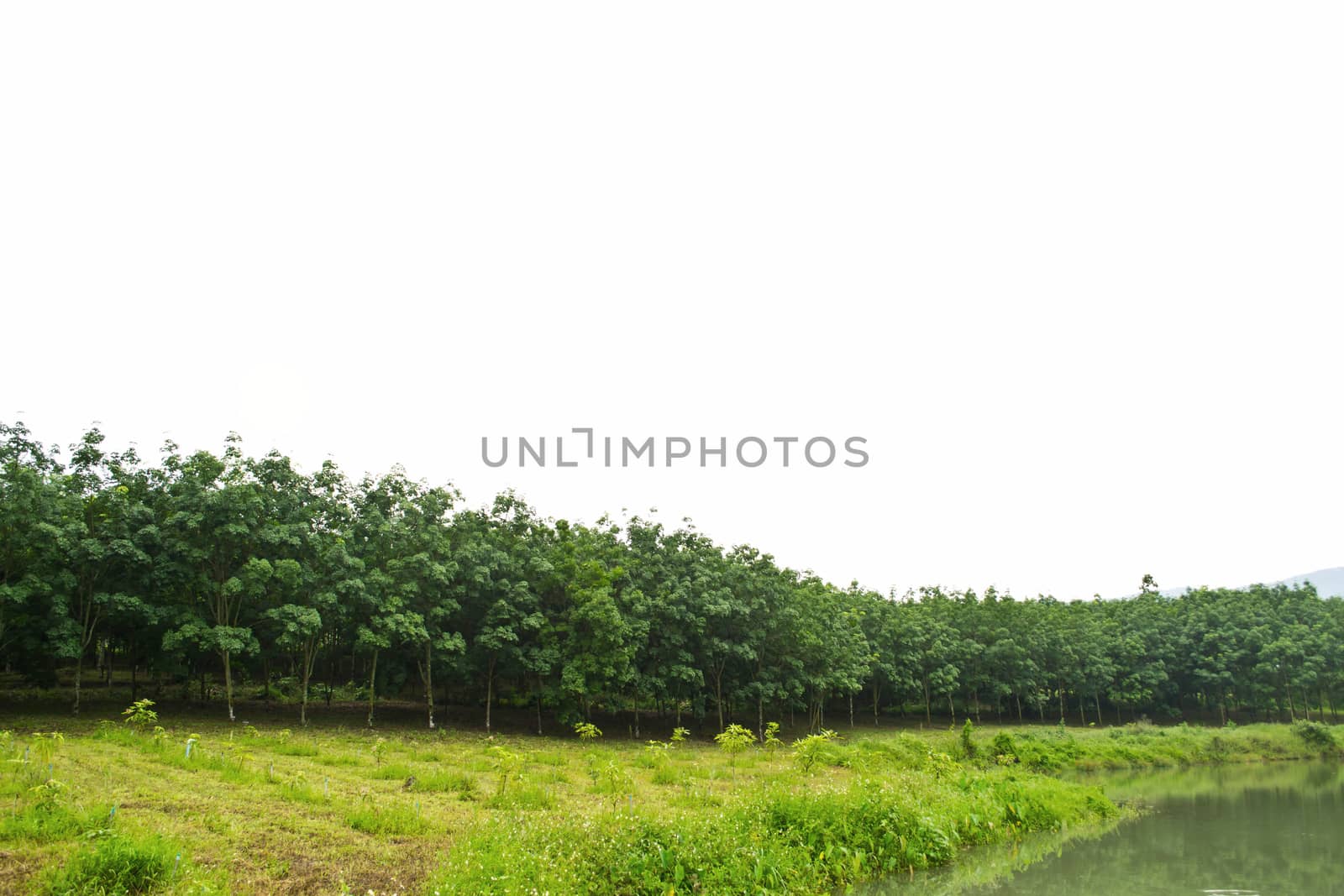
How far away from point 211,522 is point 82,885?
68.4 feet

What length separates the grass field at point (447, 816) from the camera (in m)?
10.6

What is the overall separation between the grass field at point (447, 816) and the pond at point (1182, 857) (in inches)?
35.9

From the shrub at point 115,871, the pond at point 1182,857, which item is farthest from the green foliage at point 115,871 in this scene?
the pond at point 1182,857

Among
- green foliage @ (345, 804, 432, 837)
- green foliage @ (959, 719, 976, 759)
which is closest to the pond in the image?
→ green foliage @ (959, 719, 976, 759)

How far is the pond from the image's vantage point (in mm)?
14992

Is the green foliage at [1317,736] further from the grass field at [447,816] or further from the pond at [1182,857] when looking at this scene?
the grass field at [447,816]

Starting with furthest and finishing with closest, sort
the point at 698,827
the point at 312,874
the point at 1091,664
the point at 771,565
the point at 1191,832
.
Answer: the point at 1091,664
the point at 771,565
the point at 1191,832
the point at 698,827
the point at 312,874

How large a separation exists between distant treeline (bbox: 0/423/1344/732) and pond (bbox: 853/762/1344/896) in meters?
17.8

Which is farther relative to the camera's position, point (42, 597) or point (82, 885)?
point (42, 597)

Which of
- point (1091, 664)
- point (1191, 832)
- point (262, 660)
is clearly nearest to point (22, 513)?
→ point (262, 660)

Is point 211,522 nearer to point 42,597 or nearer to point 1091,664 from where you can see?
point 42,597

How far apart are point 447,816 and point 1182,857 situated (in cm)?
1758

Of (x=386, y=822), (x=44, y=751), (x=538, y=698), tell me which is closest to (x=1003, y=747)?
(x=538, y=698)

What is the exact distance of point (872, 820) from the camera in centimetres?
1587
